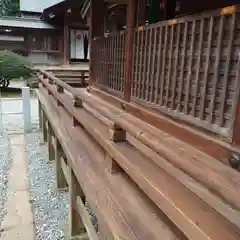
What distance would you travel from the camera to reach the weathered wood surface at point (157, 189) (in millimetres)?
1006

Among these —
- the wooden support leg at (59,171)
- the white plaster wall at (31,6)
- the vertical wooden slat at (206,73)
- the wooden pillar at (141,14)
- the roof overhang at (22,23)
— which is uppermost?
the white plaster wall at (31,6)

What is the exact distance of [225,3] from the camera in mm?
4773

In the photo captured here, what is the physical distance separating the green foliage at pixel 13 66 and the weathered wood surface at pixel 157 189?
1214cm

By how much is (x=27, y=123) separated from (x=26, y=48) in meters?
11.4

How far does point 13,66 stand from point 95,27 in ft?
30.0

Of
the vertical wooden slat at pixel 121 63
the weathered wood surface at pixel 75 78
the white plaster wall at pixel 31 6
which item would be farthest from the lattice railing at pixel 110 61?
the white plaster wall at pixel 31 6

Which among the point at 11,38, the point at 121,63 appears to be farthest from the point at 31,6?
the point at 121,63

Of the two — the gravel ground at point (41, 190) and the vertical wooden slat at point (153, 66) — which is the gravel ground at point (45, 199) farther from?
the vertical wooden slat at point (153, 66)

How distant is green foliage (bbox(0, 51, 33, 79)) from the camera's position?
13.4 m

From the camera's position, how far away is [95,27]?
Result: 5469 millimetres

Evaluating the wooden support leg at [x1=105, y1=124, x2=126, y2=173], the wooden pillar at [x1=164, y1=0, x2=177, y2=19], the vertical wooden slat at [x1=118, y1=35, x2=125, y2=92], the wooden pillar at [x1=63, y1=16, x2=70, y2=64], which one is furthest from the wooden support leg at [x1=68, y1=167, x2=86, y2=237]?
the wooden pillar at [x1=63, y1=16, x2=70, y2=64]

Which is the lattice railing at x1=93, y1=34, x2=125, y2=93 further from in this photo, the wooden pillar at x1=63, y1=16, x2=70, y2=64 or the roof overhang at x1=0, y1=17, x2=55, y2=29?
the roof overhang at x1=0, y1=17, x2=55, y2=29

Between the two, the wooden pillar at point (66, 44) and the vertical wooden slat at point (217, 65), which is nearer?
the vertical wooden slat at point (217, 65)

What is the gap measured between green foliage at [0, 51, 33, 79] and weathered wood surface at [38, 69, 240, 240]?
12.1m
